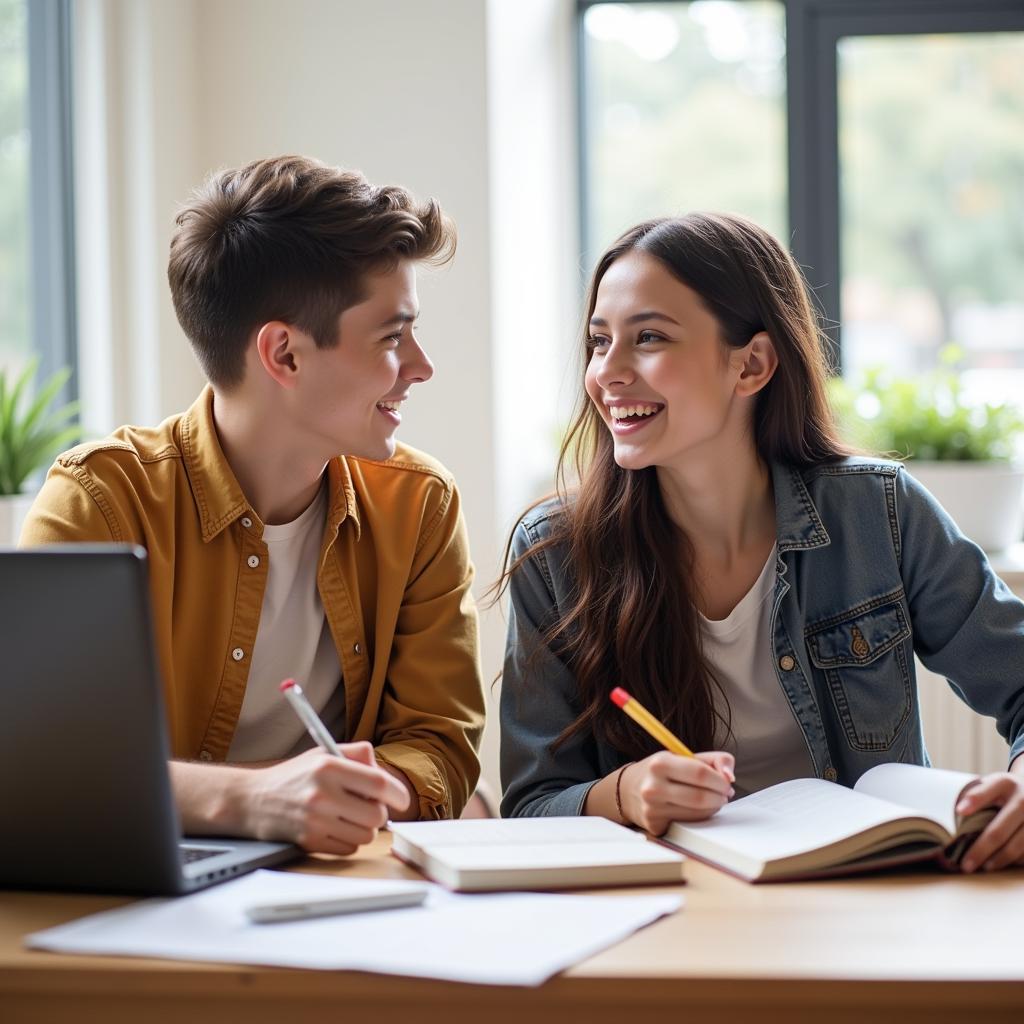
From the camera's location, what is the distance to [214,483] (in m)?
1.62

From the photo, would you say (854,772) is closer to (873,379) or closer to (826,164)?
(873,379)

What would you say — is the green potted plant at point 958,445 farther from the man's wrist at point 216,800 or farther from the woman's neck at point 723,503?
the man's wrist at point 216,800

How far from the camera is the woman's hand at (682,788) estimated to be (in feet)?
4.18

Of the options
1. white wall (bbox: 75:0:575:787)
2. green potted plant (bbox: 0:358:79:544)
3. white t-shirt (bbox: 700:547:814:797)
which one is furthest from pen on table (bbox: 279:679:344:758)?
white wall (bbox: 75:0:575:787)

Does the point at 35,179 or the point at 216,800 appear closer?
the point at 216,800

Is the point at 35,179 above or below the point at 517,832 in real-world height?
above

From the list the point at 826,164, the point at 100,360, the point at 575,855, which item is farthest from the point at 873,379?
the point at 575,855

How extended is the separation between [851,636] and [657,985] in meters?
0.82

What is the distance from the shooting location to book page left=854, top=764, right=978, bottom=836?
1.23 metres

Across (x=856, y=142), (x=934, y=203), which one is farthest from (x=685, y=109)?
(x=934, y=203)

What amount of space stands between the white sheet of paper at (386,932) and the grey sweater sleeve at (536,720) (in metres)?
0.44

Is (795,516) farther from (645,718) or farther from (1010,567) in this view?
(1010,567)

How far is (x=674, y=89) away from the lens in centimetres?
342

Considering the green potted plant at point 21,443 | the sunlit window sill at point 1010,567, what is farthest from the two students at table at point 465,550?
the sunlit window sill at point 1010,567
